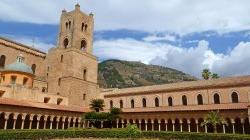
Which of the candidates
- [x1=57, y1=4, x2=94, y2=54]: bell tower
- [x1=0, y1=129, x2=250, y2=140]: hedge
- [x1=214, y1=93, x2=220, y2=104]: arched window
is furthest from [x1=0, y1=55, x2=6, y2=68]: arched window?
[x1=214, y1=93, x2=220, y2=104]: arched window

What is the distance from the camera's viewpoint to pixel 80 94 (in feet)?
149

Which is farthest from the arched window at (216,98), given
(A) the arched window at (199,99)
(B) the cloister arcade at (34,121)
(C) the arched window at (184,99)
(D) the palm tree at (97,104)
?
(B) the cloister arcade at (34,121)

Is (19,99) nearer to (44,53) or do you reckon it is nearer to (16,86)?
(16,86)

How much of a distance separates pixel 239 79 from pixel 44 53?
32.6m

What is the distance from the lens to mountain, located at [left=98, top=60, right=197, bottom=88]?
14481cm

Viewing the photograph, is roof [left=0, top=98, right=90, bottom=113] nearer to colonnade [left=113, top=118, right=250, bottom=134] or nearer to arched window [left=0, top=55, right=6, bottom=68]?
colonnade [left=113, top=118, right=250, bottom=134]

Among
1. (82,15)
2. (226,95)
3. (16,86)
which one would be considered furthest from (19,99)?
(226,95)

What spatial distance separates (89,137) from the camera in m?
33.3

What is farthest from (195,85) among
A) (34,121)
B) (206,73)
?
(34,121)

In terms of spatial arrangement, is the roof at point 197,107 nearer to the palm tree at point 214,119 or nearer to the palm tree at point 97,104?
the palm tree at point 214,119

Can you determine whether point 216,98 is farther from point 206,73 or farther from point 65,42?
point 65,42

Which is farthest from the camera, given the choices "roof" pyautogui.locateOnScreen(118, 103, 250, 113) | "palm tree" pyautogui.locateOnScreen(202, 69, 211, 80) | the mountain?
the mountain

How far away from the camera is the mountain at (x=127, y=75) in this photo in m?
145

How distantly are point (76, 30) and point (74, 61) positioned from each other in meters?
6.21
